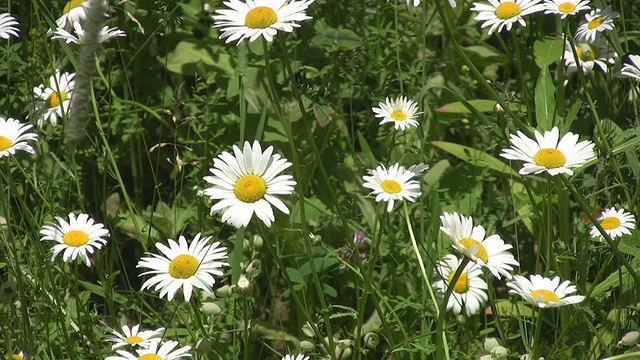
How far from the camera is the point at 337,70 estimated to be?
2354 mm

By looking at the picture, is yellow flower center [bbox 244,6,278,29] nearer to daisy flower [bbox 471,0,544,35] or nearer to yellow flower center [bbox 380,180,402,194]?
yellow flower center [bbox 380,180,402,194]

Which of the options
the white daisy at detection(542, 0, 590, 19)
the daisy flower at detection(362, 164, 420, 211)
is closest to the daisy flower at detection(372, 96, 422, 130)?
the daisy flower at detection(362, 164, 420, 211)

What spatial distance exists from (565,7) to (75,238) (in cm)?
124

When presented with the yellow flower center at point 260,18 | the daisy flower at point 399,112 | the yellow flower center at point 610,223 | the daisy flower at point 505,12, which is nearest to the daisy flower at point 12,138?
the yellow flower center at point 260,18

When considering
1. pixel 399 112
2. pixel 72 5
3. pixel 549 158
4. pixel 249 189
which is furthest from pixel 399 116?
pixel 72 5

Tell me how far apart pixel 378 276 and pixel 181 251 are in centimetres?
68

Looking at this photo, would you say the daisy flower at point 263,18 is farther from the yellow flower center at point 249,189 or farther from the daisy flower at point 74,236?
the daisy flower at point 74,236

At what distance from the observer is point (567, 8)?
1890 millimetres

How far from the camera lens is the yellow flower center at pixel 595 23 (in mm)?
1988

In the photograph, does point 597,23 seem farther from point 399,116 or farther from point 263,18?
point 263,18

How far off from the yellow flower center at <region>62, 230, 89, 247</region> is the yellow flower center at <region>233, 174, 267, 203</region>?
0.44 metres

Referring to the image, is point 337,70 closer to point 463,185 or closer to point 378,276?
point 463,185

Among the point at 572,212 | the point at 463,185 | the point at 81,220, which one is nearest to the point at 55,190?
Answer: the point at 81,220

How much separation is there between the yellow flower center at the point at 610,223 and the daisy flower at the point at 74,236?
1.02 m
